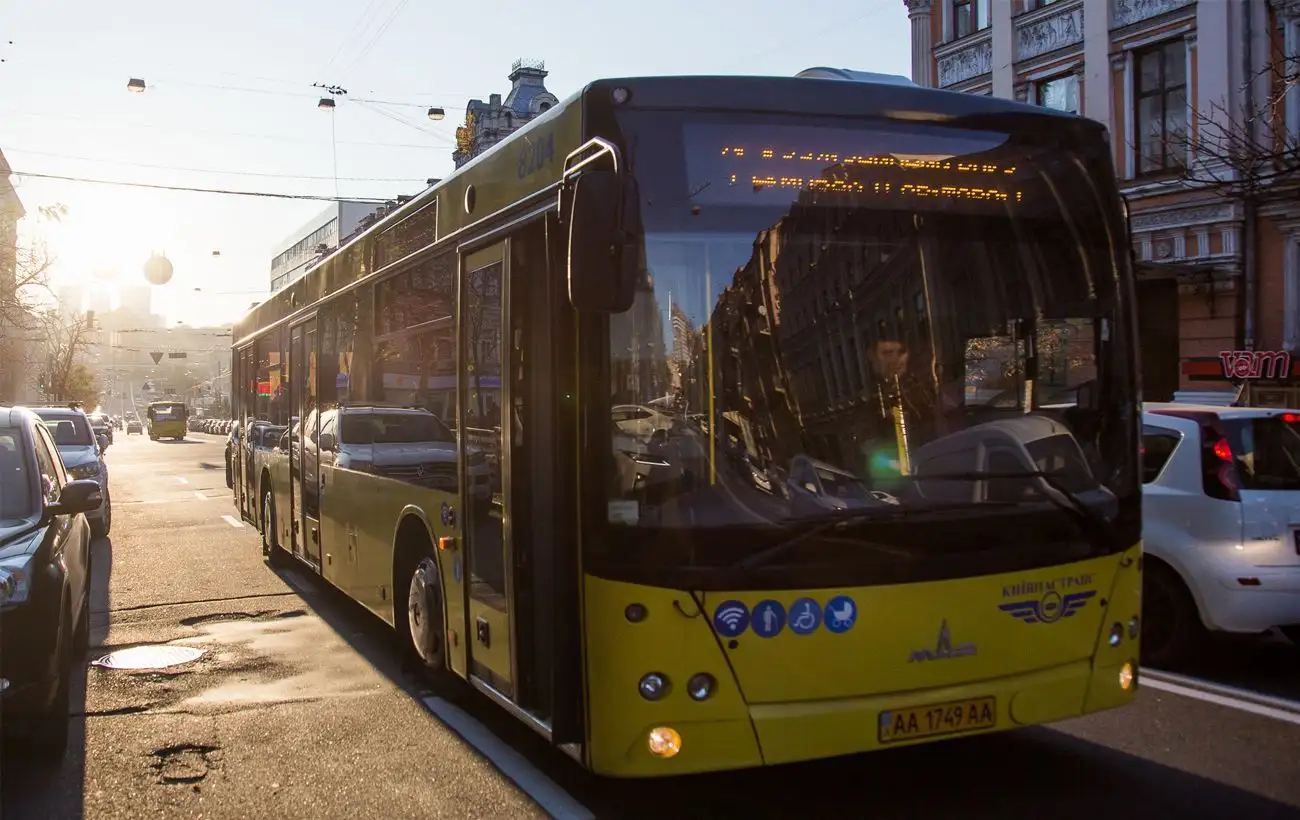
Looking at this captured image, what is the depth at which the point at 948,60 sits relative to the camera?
25.9 m

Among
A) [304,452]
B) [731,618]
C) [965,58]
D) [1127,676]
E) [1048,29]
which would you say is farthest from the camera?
[965,58]

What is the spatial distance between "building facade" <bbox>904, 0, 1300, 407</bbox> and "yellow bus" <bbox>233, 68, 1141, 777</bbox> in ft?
48.8

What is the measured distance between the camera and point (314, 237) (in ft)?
286

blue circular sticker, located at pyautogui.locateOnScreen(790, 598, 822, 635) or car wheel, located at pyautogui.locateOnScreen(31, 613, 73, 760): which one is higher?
blue circular sticker, located at pyautogui.locateOnScreen(790, 598, 822, 635)

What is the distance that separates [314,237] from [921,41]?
2658 inches

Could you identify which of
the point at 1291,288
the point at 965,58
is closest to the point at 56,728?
the point at 1291,288

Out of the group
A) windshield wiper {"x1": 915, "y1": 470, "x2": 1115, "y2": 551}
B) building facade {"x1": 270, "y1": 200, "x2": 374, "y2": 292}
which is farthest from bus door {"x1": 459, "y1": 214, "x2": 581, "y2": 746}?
building facade {"x1": 270, "y1": 200, "x2": 374, "y2": 292}

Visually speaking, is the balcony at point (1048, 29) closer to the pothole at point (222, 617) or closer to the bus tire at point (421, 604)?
the pothole at point (222, 617)

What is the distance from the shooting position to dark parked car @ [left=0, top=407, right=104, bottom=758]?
557 cm

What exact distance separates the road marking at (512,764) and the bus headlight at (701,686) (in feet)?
2.89

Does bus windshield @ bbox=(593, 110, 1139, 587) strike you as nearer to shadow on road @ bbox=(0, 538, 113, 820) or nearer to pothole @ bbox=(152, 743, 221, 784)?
pothole @ bbox=(152, 743, 221, 784)

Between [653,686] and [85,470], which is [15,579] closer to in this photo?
[653,686]

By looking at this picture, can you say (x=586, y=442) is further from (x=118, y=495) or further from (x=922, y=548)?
(x=118, y=495)

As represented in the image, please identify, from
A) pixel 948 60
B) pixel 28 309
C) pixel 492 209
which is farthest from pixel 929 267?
pixel 28 309
